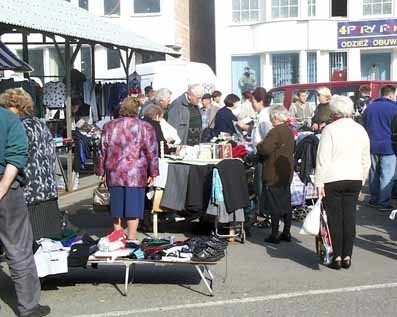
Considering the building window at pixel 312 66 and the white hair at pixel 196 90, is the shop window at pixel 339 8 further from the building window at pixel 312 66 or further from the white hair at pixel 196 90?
the white hair at pixel 196 90

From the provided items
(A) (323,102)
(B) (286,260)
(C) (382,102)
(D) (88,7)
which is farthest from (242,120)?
(D) (88,7)

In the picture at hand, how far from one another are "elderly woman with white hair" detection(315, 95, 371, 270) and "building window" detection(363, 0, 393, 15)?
20.0m

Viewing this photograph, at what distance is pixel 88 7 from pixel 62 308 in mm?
22734

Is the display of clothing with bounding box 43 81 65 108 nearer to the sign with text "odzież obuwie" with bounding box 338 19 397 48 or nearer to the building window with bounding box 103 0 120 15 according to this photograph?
the building window with bounding box 103 0 120 15

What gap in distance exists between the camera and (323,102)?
35.0 feet

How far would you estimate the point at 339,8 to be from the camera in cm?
2678

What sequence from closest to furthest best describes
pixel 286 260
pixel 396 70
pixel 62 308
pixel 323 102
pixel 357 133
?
pixel 62 308, pixel 357 133, pixel 286 260, pixel 323 102, pixel 396 70

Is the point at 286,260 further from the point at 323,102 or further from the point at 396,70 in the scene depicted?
the point at 396,70

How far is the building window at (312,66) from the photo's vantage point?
26.0m

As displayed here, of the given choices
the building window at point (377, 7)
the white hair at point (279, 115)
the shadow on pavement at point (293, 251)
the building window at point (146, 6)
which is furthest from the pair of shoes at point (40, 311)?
the building window at point (146, 6)

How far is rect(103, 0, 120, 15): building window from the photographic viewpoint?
90.7ft

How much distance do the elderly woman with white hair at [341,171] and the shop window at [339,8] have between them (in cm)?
2029

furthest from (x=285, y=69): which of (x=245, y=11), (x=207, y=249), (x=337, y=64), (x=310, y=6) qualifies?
(x=207, y=249)

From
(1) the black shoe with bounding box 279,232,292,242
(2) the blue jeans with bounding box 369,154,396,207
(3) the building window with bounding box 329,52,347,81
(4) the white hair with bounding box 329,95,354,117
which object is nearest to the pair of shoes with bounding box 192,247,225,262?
(4) the white hair with bounding box 329,95,354,117
